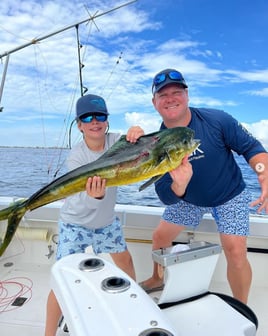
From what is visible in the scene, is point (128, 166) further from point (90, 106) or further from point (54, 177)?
point (54, 177)

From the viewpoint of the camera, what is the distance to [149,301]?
1.05 meters

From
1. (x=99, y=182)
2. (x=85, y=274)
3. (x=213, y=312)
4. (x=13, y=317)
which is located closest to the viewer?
(x=85, y=274)

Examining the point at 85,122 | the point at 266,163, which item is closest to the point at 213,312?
the point at 266,163

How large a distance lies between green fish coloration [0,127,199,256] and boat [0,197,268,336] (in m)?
0.36

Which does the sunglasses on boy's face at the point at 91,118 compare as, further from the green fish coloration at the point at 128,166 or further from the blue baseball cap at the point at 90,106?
the green fish coloration at the point at 128,166

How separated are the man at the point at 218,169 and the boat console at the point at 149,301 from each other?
573 mm

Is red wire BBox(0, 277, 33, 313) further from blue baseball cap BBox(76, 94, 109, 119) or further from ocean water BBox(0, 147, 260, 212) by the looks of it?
blue baseball cap BBox(76, 94, 109, 119)

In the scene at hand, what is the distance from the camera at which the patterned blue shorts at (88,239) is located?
6.42 feet

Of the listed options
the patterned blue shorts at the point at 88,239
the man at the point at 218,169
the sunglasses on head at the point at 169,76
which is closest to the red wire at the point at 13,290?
the patterned blue shorts at the point at 88,239

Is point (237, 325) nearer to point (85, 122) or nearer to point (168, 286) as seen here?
point (168, 286)

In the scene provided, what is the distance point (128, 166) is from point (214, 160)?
31.3 inches

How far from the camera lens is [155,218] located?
9.12ft

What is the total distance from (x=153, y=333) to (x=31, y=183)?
9138 millimetres

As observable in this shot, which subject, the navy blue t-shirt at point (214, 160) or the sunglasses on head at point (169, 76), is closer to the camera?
the sunglasses on head at point (169, 76)
